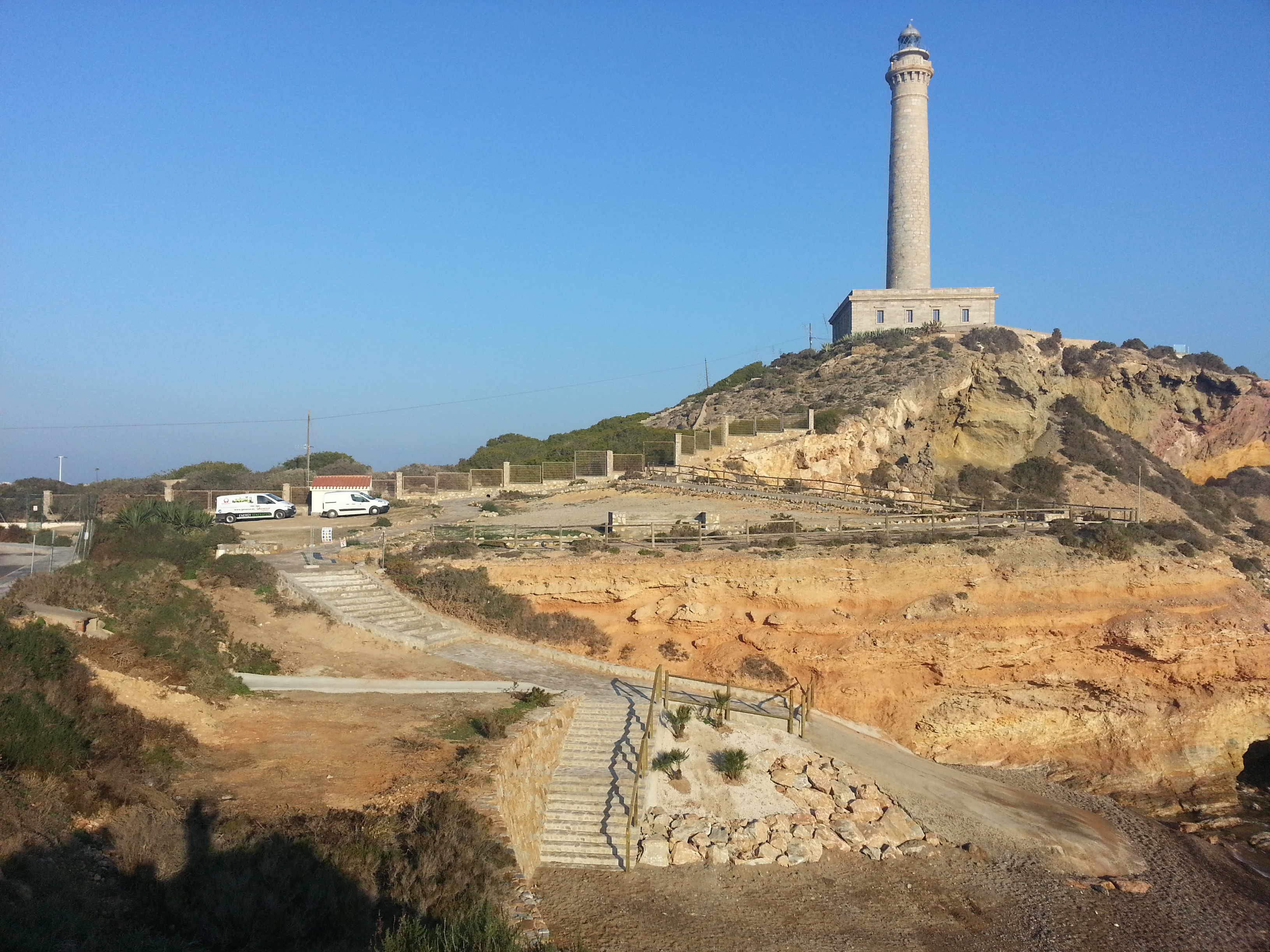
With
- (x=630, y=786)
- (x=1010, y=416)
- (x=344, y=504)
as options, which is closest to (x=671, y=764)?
(x=630, y=786)

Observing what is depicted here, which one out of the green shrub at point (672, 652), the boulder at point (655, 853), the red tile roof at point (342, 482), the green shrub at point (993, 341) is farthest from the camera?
the green shrub at point (993, 341)

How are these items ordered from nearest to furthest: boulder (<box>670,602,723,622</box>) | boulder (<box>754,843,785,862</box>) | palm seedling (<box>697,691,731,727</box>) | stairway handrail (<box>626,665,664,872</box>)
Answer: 1. stairway handrail (<box>626,665,664,872</box>)
2. boulder (<box>754,843,785,862</box>)
3. palm seedling (<box>697,691,731,727</box>)
4. boulder (<box>670,602,723,622</box>)

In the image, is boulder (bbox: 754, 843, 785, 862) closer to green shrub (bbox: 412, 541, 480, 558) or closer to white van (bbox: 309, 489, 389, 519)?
green shrub (bbox: 412, 541, 480, 558)

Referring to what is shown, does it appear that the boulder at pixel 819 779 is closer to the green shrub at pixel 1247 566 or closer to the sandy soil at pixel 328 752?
the sandy soil at pixel 328 752

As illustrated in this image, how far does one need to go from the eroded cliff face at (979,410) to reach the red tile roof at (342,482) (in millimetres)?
15656

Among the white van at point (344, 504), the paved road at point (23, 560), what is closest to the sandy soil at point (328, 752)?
the paved road at point (23, 560)

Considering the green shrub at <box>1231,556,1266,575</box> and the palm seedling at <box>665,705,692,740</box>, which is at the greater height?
the green shrub at <box>1231,556,1266,575</box>

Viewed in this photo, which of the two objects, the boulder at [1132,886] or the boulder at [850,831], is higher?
the boulder at [850,831]

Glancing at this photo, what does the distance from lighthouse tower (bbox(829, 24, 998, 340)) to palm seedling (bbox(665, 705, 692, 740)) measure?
4562 centimetres

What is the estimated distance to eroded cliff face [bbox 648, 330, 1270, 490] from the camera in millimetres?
40188

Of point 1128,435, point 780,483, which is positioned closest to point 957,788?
point 780,483

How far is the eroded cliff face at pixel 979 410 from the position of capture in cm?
4019

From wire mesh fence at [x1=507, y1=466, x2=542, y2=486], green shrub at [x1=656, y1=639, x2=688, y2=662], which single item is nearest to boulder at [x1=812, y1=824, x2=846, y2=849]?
green shrub at [x1=656, y1=639, x2=688, y2=662]

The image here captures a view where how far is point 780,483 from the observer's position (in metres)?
37.0
